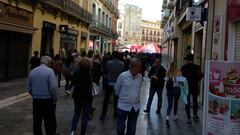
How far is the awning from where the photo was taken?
1828 cm

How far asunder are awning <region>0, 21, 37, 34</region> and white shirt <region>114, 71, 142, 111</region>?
11975 millimetres

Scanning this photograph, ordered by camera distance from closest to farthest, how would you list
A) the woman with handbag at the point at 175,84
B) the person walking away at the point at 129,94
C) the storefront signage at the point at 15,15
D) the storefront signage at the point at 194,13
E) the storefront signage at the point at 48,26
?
1. the person walking away at the point at 129,94
2. the woman with handbag at the point at 175,84
3. the storefront signage at the point at 194,13
4. the storefront signage at the point at 15,15
5. the storefront signage at the point at 48,26

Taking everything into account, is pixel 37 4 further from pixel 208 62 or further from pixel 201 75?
pixel 208 62

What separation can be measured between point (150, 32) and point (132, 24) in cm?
1527

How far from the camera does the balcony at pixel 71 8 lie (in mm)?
25548

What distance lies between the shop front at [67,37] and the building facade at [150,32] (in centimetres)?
9946

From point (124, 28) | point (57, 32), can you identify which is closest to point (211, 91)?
point (57, 32)

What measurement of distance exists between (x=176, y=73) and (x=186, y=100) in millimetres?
733

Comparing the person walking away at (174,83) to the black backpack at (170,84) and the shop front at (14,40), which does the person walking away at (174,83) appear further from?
the shop front at (14,40)

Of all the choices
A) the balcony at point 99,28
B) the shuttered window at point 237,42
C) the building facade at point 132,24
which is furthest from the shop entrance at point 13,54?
the building facade at point 132,24

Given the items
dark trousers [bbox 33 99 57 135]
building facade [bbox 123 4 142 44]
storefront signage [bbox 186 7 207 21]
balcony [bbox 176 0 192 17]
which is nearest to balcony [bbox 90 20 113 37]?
balcony [bbox 176 0 192 17]

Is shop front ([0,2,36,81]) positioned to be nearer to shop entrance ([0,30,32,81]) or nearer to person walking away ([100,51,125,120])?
shop entrance ([0,30,32,81])

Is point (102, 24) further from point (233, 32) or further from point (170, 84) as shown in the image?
point (170, 84)

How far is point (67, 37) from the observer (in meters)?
31.5
